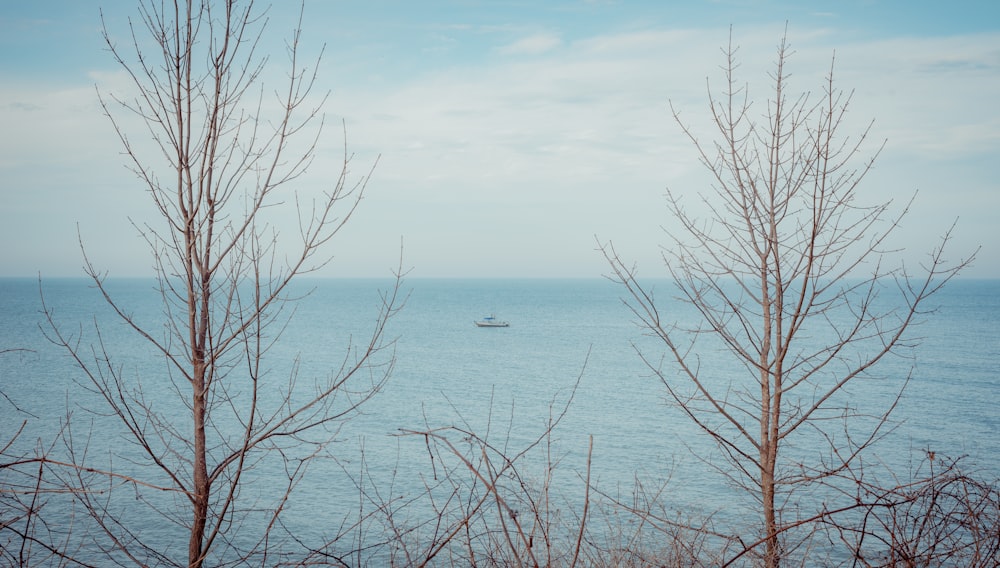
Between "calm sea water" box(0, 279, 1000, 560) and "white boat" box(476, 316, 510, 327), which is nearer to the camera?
"calm sea water" box(0, 279, 1000, 560)

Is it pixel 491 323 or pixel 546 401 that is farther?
pixel 491 323

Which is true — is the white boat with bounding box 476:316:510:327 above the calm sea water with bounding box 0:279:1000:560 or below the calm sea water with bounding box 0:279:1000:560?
above

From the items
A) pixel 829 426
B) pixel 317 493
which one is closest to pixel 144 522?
pixel 317 493

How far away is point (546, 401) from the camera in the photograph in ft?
Answer: 161

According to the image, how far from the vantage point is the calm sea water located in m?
31.2

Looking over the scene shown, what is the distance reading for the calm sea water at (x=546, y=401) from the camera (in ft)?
102

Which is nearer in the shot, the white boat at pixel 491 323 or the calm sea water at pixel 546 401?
the calm sea water at pixel 546 401

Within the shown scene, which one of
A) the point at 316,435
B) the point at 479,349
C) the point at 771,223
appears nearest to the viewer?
the point at 771,223

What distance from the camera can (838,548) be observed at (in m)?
23.4

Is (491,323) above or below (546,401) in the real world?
above

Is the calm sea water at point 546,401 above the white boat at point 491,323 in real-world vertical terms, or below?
below

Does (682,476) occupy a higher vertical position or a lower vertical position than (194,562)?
lower

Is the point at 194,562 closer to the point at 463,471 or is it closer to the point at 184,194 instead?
the point at 184,194

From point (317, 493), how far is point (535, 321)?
97201 millimetres
